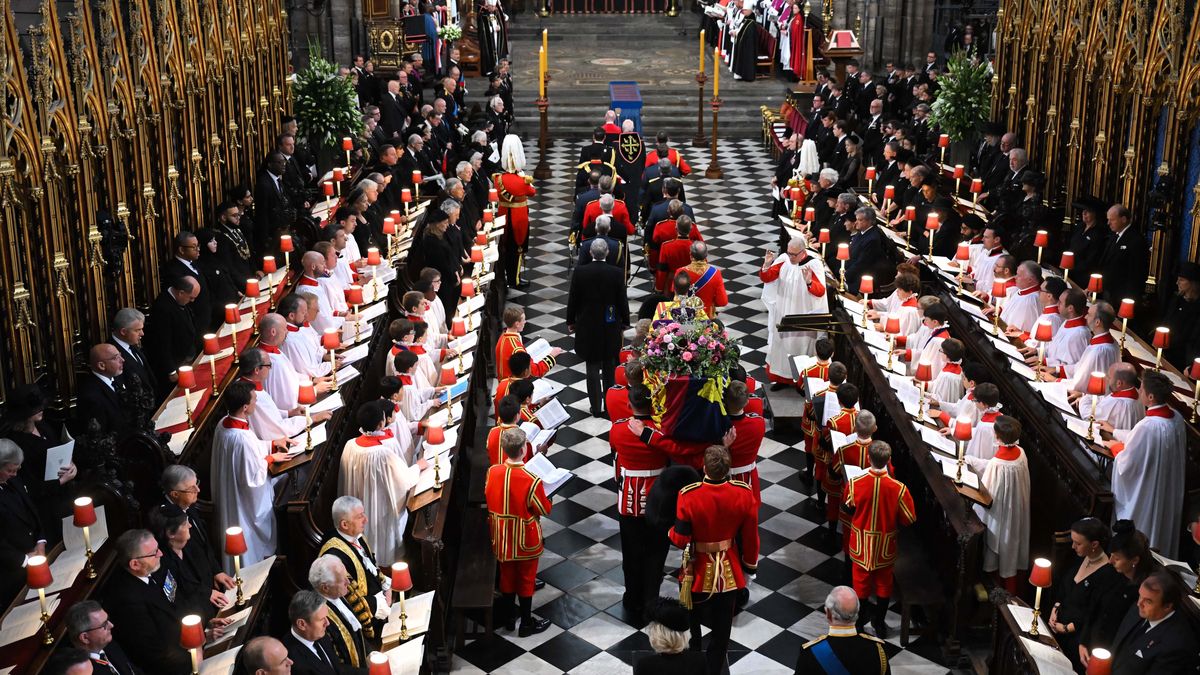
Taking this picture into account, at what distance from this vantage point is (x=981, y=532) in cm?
851

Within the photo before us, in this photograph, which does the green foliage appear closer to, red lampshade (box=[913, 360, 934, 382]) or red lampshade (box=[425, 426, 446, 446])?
red lampshade (box=[425, 426, 446, 446])

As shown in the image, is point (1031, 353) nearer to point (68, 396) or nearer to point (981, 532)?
point (981, 532)

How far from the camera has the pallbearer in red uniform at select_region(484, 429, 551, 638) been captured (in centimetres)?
860

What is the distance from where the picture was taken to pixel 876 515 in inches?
340

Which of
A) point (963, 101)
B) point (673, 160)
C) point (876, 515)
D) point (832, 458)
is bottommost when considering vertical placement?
point (832, 458)

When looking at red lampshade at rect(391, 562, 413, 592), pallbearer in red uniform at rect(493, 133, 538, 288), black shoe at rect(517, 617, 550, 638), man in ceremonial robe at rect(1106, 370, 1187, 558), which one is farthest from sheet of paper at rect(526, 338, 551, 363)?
pallbearer in red uniform at rect(493, 133, 538, 288)

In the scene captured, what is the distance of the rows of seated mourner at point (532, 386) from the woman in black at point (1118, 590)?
2 centimetres

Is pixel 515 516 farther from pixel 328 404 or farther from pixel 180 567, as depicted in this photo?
pixel 180 567

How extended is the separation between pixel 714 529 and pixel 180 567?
3.15 m

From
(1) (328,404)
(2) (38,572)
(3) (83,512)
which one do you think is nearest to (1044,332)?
(1) (328,404)

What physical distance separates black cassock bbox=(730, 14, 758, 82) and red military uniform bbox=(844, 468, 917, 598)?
64.3 ft

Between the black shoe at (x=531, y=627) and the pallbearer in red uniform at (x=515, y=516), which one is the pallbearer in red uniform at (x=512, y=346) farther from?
the black shoe at (x=531, y=627)

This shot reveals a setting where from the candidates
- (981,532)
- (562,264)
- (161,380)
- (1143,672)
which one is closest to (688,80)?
(562,264)

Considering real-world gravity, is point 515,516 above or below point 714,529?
below
